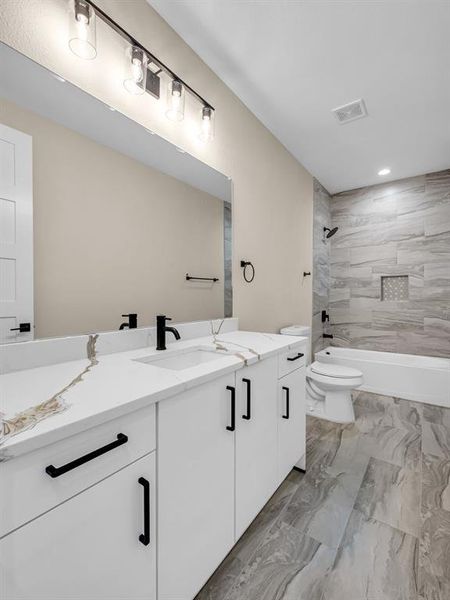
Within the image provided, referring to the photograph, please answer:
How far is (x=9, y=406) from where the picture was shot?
63 cm

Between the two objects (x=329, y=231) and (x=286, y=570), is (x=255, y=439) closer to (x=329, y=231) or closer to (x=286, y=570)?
(x=286, y=570)

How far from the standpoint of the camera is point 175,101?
1441mm

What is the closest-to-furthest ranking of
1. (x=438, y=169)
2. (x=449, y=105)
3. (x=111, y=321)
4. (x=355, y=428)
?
(x=111, y=321) → (x=449, y=105) → (x=355, y=428) → (x=438, y=169)

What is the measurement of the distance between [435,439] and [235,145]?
2.69 meters

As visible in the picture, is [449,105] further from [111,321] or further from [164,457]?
[164,457]

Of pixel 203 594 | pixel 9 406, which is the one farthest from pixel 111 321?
pixel 203 594

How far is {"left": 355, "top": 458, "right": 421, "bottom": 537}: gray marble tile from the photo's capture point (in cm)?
137

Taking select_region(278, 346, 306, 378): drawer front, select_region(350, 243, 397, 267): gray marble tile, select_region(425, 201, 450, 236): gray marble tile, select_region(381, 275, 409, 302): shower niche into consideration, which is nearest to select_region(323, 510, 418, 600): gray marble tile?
select_region(278, 346, 306, 378): drawer front

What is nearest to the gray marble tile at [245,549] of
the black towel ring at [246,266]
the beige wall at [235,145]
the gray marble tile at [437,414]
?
the beige wall at [235,145]

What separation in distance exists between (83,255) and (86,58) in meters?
0.80

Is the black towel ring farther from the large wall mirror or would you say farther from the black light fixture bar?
the black light fixture bar

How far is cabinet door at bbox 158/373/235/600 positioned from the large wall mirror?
0.58 metres

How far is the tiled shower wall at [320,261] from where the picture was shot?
3.41 metres

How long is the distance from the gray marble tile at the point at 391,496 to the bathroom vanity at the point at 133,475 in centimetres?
62
